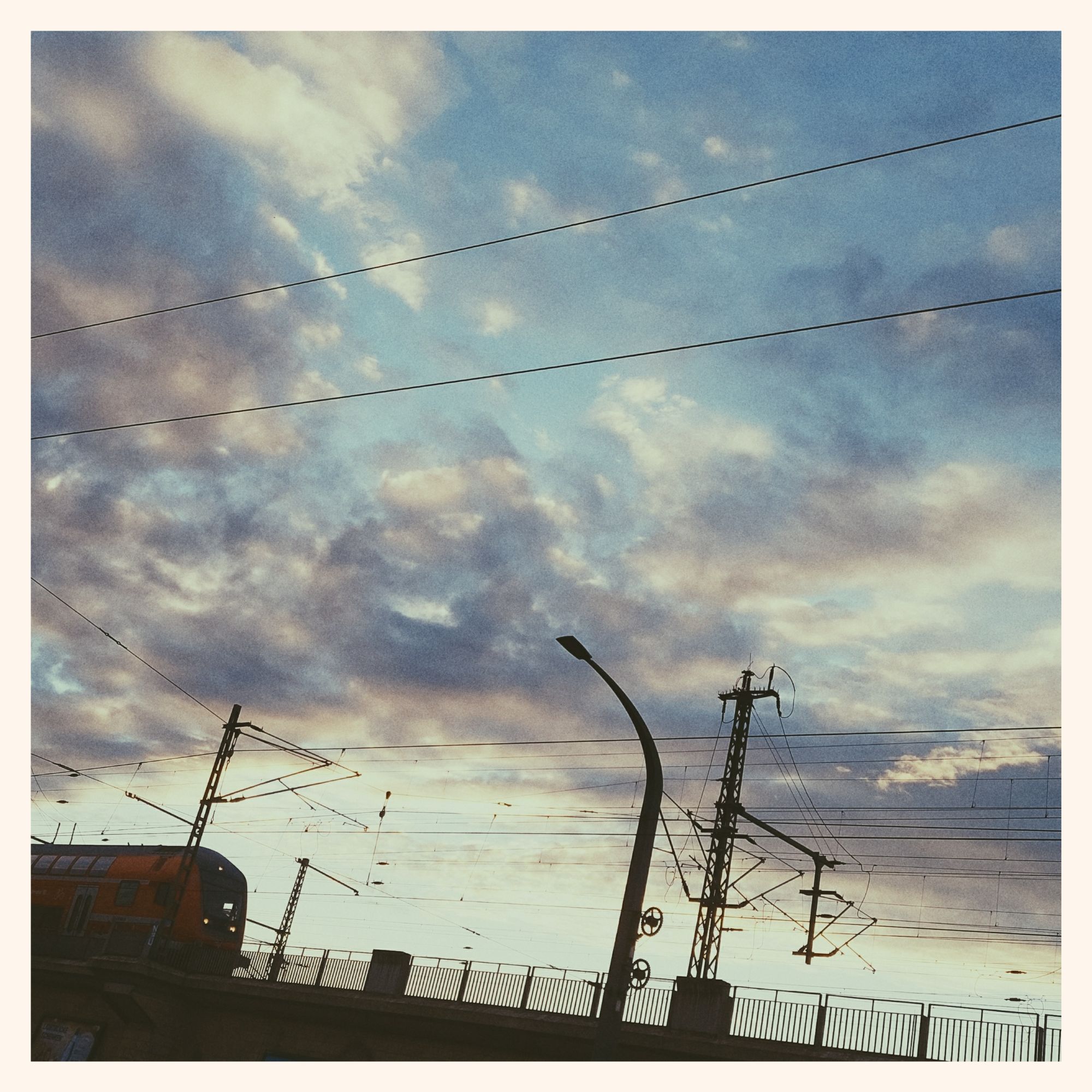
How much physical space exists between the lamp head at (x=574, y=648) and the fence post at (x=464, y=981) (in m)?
13.9

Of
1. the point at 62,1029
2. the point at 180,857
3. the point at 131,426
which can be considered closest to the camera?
the point at 131,426

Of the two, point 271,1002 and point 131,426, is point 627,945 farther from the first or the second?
point 271,1002

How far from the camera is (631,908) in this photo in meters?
14.0

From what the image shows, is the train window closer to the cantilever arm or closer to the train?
the train

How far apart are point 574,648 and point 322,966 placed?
17.8 meters

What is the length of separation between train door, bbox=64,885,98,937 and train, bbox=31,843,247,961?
28 millimetres

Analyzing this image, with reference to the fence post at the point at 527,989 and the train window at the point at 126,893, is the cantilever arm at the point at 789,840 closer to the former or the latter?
the fence post at the point at 527,989

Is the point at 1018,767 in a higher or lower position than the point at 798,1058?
higher

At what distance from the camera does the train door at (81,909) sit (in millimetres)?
36969

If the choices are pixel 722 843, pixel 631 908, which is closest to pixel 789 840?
pixel 722 843

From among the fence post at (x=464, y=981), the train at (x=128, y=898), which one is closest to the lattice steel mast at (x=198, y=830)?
the train at (x=128, y=898)
